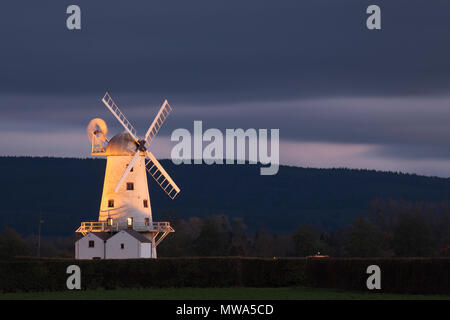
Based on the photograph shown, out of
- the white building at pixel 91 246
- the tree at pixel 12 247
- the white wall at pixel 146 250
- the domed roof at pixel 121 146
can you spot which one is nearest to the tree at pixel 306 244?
the tree at pixel 12 247

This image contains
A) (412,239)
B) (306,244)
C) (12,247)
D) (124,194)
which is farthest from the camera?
(306,244)

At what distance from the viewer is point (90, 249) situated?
8019 centimetres

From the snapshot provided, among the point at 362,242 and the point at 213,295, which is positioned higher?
the point at 362,242

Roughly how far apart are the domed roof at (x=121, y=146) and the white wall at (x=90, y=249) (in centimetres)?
691

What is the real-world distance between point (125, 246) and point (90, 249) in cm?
275

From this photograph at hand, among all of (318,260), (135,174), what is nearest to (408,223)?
(135,174)

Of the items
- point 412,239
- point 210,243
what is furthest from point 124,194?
point 412,239

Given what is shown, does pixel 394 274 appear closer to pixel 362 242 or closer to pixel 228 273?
pixel 228 273

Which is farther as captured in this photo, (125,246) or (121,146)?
(121,146)

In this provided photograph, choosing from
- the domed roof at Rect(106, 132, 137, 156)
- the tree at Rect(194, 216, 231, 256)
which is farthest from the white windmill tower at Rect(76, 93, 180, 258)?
the tree at Rect(194, 216, 231, 256)

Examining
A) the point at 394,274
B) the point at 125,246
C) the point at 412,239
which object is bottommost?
the point at 394,274

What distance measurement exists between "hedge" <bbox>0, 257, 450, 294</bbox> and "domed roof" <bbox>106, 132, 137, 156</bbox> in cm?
1868
